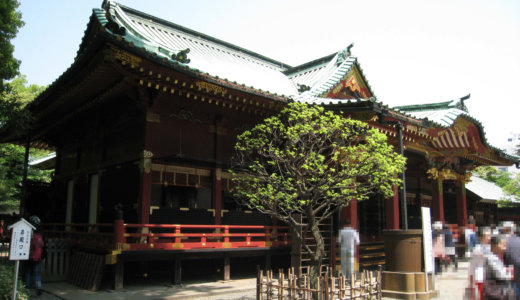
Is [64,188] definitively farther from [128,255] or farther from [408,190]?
[408,190]

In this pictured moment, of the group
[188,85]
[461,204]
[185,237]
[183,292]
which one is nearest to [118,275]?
[183,292]

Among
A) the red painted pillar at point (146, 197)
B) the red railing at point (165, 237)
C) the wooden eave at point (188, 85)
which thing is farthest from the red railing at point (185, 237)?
the wooden eave at point (188, 85)

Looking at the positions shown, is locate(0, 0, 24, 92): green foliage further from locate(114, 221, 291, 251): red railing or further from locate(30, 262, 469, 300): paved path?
locate(30, 262, 469, 300): paved path

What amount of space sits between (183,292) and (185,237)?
1.86m

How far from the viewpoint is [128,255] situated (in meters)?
10.2

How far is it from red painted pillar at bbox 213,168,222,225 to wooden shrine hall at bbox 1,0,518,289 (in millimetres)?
33

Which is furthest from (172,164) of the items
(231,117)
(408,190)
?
(408,190)

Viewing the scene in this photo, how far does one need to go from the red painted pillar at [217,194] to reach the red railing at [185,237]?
0.37 m

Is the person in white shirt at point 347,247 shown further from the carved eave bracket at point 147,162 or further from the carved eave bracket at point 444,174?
the carved eave bracket at point 444,174

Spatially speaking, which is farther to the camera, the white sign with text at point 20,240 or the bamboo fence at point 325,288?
the white sign with text at point 20,240

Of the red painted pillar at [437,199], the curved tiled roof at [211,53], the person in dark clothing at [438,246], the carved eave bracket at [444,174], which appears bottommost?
the person in dark clothing at [438,246]

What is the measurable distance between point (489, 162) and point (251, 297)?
18.3 m

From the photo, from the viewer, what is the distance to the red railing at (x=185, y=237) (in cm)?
1034

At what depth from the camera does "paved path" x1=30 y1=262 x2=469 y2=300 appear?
31.2 feet
